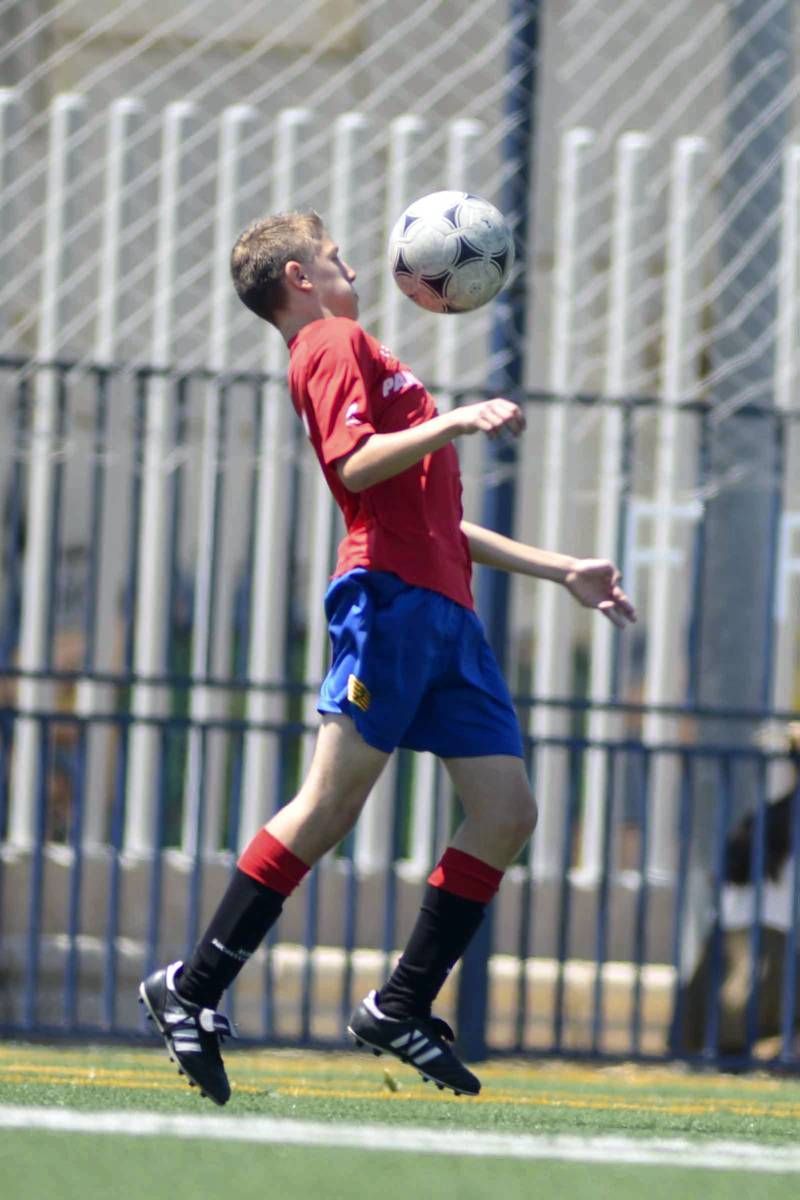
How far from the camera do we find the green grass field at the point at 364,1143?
117 inches

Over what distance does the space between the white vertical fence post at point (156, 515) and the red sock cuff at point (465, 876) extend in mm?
3707

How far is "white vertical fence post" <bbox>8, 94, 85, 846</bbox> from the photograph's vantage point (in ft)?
26.3

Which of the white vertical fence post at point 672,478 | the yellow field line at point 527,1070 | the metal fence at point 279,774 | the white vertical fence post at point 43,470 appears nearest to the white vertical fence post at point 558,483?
the metal fence at point 279,774

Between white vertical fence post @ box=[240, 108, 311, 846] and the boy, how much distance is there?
3.86 meters

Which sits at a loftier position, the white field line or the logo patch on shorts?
→ the logo patch on shorts

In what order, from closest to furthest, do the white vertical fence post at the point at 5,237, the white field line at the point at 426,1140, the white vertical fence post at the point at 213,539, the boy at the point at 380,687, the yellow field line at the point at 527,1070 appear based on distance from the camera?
the white field line at the point at 426,1140 < the boy at the point at 380,687 < the yellow field line at the point at 527,1070 < the white vertical fence post at the point at 213,539 < the white vertical fence post at the point at 5,237

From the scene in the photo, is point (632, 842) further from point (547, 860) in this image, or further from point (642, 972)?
point (642, 972)

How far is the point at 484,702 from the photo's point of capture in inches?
167

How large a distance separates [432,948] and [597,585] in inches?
31.4

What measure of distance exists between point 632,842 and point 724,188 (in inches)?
147

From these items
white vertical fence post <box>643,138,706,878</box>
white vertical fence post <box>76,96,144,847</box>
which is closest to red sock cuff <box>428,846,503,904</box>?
white vertical fence post <box>76,96,144,847</box>

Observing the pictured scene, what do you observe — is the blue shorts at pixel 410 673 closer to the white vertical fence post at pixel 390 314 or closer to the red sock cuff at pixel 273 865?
the red sock cuff at pixel 273 865

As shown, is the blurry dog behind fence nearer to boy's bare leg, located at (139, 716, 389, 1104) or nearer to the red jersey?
the red jersey

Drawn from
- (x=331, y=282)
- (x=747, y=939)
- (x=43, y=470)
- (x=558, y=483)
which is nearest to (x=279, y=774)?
(x=747, y=939)
